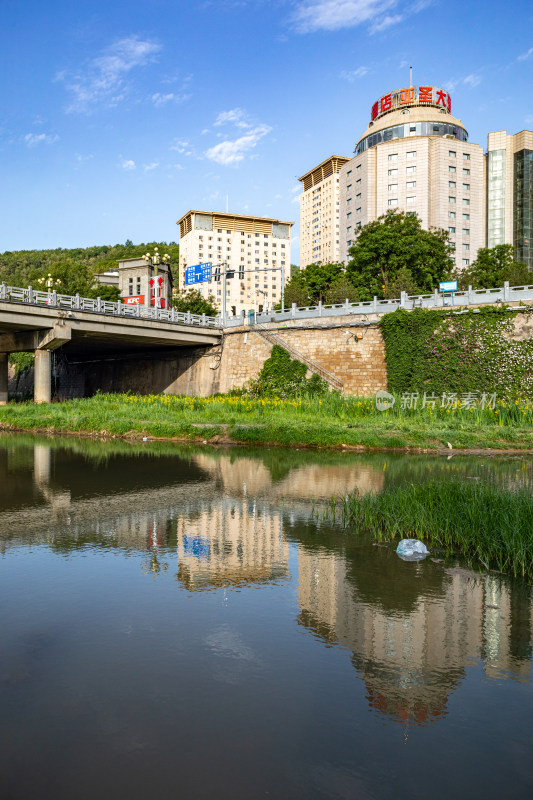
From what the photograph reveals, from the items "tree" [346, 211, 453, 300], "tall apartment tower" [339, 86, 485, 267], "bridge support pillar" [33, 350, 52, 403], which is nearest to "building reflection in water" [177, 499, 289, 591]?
"bridge support pillar" [33, 350, 52, 403]

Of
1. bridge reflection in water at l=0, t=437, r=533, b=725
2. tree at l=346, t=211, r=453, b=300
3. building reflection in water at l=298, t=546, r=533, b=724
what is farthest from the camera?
tree at l=346, t=211, r=453, b=300

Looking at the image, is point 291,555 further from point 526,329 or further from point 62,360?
point 62,360

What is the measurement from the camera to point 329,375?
125ft

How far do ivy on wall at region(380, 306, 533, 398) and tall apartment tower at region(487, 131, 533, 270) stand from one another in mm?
60277

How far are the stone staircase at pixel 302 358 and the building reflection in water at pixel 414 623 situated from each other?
98.2 feet

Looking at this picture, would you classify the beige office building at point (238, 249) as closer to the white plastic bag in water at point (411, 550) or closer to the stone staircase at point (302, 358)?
the stone staircase at point (302, 358)

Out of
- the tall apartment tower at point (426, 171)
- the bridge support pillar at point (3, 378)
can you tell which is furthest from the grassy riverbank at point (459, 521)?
the tall apartment tower at point (426, 171)

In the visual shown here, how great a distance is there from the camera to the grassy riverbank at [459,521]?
25.2 feet

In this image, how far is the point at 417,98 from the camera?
8244 centimetres

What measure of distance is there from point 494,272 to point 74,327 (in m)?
42.7

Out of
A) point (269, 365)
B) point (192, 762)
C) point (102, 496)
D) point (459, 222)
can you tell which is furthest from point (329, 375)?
point (459, 222)

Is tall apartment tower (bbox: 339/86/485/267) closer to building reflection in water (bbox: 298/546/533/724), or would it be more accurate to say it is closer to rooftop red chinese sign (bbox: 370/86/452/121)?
rooftop red chinese sign (bbox: 370/86/452/121)

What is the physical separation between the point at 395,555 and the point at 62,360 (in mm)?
52382

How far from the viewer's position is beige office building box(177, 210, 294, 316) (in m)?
158
